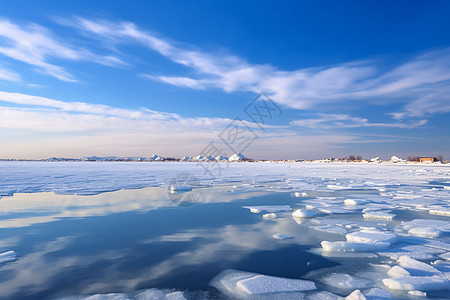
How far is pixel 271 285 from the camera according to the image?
3.54 metres

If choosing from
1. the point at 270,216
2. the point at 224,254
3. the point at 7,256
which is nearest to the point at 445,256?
the point at 224,254

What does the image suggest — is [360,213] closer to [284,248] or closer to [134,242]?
[284,248]

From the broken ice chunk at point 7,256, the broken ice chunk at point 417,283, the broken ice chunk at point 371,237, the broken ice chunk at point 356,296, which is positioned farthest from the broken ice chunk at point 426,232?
the broken ice chunk at point 7,256

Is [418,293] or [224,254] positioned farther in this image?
[224,254]

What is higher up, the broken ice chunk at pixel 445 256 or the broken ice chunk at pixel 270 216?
the broken ice chunk at pixel 270 216

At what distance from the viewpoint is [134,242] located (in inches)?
216

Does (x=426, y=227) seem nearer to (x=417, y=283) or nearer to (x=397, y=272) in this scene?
(x=397, y=272)

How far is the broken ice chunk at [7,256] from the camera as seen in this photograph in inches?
173

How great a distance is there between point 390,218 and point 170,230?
6054mm

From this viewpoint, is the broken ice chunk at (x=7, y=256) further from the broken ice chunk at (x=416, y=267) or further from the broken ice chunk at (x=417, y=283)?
the broken ice chunk at (x=416, y=267)

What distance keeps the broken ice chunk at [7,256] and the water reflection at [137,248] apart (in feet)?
0.47

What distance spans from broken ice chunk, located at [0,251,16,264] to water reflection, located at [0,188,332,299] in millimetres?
143

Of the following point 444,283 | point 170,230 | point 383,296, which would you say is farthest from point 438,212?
point 170,230

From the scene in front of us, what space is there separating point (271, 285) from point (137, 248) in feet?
9.06
